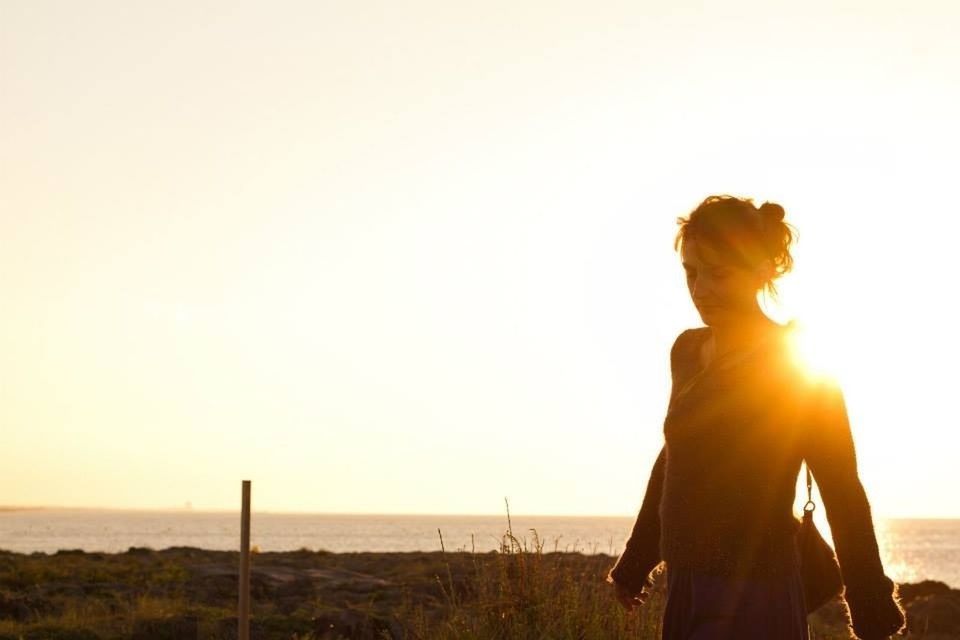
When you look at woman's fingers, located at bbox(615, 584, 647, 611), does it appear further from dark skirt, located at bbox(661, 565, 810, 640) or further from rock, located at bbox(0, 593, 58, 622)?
rock, located at bbox(0, 593, 58, 622)

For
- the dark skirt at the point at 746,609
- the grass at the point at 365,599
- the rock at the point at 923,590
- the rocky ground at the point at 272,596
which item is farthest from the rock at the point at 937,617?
the dark skirt at the point at 746,609

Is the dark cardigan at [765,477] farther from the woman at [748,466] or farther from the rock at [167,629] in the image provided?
the rock at [167,629]

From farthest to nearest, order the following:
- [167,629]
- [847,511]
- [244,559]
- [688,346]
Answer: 1. [167,629]
2. [244,559]
3. [688,346]
4. [847,511]

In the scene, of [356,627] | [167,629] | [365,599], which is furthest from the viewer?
[365,599]

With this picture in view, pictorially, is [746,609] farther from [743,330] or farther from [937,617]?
[937,617]

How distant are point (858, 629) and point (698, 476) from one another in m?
0.51

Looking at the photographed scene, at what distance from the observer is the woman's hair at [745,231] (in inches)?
118

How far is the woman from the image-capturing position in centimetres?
287

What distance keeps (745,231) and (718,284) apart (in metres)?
0.15

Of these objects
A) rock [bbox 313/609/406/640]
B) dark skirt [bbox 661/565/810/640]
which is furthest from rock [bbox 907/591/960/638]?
dark skirt [bbox 661/565/810/640]

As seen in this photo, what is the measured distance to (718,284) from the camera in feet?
9.95

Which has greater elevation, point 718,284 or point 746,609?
point 718,284

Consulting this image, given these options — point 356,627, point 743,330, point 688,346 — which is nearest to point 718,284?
point 743,330

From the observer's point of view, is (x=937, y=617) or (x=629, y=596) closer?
(x=629, y=596)
